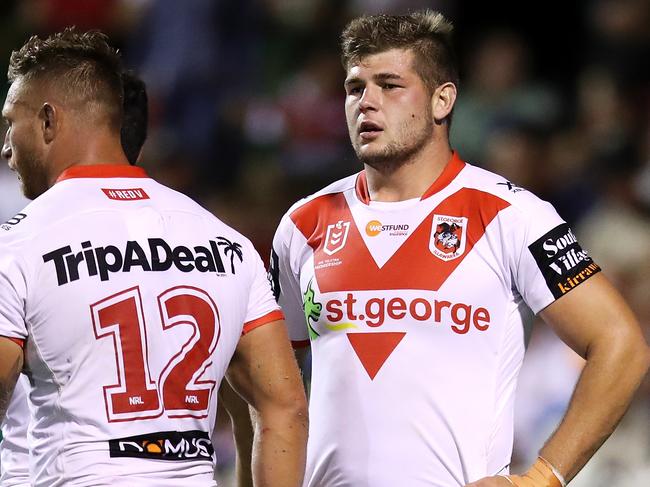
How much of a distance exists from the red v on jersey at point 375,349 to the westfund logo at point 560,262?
54 cm

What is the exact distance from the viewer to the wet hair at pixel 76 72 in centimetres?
407

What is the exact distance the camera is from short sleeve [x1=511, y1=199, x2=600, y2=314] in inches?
166

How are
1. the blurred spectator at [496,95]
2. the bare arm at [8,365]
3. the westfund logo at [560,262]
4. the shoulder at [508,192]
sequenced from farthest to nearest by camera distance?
1. the blurred spectator at [496,95]
2. the shoulder at [508,192]
3. the westfund logo at [560,262]
4. the bare arm at [8,365]

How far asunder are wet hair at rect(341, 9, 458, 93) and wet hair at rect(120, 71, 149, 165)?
2.96 ft

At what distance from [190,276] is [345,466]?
3.12 feet

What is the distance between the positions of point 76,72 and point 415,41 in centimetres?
128

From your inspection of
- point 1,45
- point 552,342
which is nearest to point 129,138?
point 552,342

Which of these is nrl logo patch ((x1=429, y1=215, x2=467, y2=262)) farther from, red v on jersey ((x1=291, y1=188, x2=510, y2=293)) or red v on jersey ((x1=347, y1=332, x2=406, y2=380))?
red v on jersey ((x1=347, y1=332, x2=406, y2=380))

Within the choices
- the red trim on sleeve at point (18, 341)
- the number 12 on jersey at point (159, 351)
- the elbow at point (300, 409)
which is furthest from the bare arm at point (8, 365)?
the elbow at point (300, 409)

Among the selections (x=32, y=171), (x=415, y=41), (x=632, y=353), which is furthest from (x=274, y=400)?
(x=415, y=41)

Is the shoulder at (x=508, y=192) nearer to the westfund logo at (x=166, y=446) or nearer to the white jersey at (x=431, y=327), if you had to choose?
the white jersey at (x=431, y=327)

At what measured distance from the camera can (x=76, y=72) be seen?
409cm

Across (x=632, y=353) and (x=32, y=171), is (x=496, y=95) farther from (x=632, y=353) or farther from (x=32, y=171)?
(x=32, y=171)

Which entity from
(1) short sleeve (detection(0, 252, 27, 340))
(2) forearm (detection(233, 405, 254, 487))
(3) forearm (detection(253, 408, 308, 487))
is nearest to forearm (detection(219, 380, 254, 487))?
(2) forearm (detection(233, 405, 254, 487))
